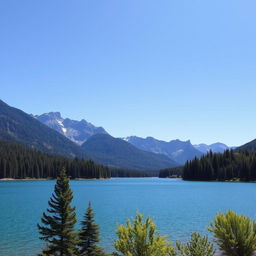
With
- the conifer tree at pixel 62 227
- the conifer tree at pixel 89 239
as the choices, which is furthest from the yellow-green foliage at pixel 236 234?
the conifer tree at pixel 62 227

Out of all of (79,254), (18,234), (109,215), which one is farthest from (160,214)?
(79,254)

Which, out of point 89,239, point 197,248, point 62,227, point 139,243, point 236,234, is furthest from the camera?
point 89,239

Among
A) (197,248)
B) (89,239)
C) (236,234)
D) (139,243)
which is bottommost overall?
(89,239)

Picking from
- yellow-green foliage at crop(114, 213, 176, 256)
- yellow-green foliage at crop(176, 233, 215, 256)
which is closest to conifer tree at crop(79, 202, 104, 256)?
yellow-green foliage at crop(114, 213, 176, 256)

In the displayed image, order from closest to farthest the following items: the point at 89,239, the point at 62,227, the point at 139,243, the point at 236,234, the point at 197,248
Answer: the point at 139,243
the point at 197,248
the point at 236,234
the point at 62,227
the point at 89,239

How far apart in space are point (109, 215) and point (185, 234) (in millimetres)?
21581

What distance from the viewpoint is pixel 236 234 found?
78.2 feet

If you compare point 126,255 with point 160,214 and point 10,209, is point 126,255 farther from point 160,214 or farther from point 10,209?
point 10,209

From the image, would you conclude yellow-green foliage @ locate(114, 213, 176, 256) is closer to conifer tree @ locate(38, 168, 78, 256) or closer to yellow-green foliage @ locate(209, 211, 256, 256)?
yellow-green foliage @ locate(209, 211, 256, 256)

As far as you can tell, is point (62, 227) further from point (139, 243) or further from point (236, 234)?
point (236, 234)

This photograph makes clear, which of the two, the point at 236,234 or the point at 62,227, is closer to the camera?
the point at 236,234

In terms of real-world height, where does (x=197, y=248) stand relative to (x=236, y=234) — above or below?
below

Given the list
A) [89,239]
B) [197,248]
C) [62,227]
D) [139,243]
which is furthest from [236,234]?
[62,227]

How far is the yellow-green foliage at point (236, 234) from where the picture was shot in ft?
76.9
